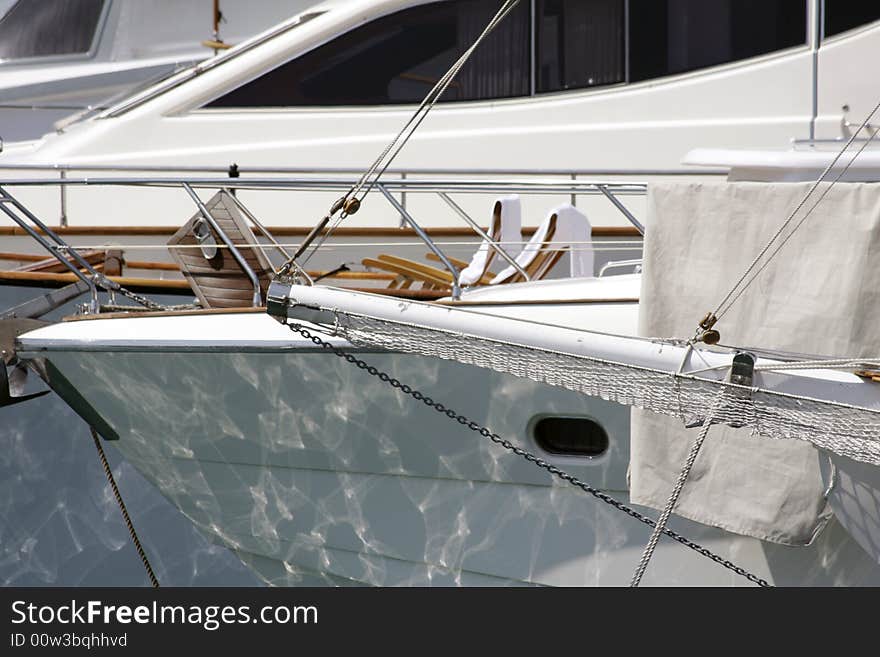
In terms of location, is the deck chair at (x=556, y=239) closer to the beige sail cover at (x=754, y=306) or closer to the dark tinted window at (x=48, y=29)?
the beige sail cover at (x=754, y=306)

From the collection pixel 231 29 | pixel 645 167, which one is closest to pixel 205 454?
pixel 645 167

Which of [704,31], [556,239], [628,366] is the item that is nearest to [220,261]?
[556,239]

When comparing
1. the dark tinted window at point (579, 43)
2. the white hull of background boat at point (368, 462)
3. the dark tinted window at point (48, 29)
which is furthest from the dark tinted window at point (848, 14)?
the dark tinted window at point (48, 29)

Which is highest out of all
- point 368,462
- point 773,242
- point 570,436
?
point 773,242

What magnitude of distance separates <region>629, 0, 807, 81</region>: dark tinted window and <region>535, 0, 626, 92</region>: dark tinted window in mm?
103

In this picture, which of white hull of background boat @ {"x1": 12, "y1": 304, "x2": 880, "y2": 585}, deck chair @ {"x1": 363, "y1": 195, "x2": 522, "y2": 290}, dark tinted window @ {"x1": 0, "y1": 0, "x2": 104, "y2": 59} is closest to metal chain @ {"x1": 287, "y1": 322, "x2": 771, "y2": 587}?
white hull of background boat @ {"x1": 12, "y1": 304, "x2": 880, "y2": 585}

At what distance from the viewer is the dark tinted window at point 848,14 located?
726 centimetres

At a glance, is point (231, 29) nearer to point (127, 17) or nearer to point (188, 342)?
point (127, 17)

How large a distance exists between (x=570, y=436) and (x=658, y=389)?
1.08 metres

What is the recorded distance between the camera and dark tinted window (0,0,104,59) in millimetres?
10625

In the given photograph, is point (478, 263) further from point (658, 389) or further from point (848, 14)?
point (848, 14)

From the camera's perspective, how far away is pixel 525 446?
15.1 ft

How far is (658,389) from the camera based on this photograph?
3.58 meters

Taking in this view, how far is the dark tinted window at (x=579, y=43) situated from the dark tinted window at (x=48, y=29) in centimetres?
463
